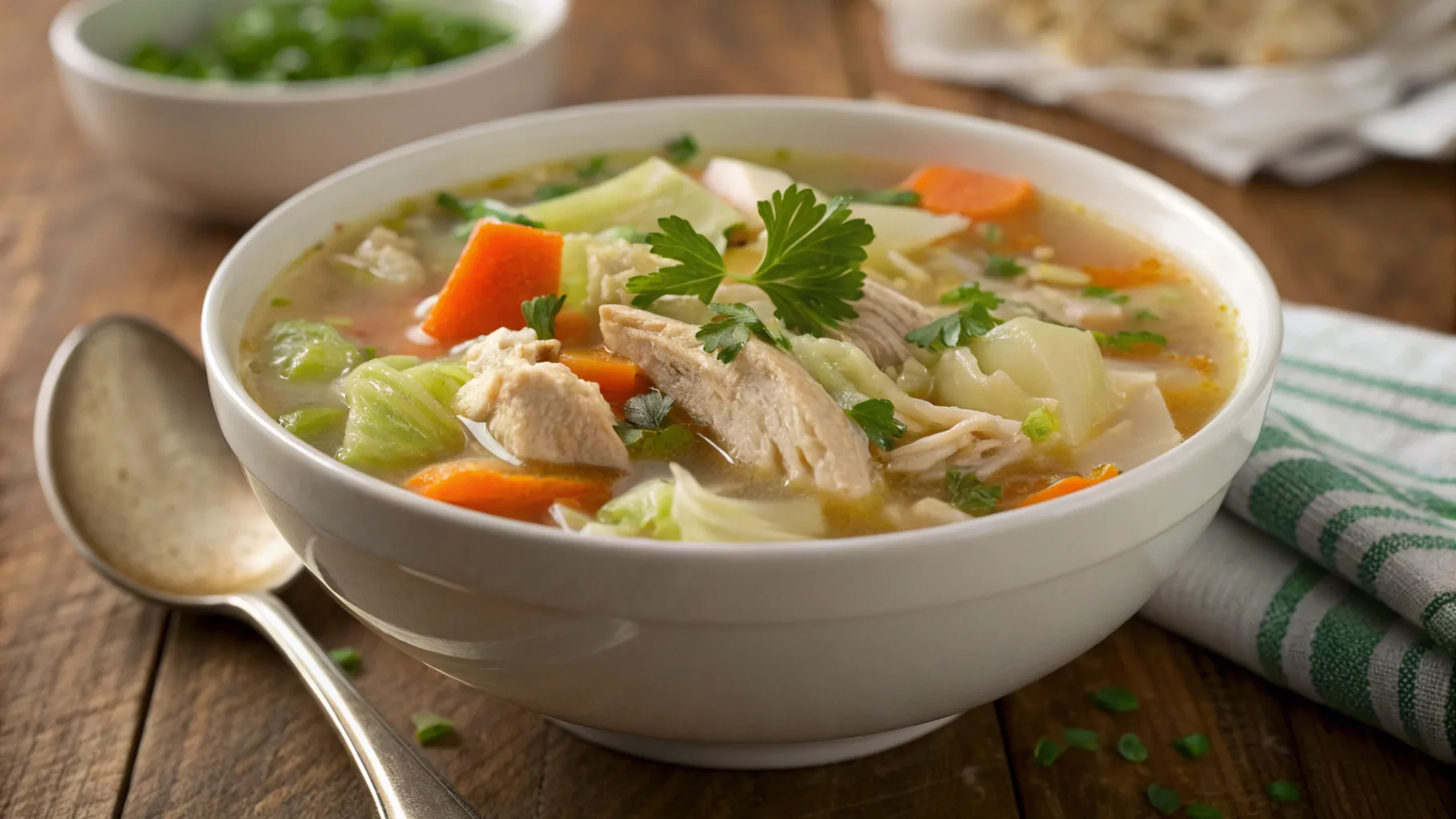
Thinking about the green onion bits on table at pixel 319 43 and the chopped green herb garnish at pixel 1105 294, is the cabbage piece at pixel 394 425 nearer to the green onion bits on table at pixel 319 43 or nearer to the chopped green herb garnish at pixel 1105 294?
the chopped green herb garnish at pixel 1105 294

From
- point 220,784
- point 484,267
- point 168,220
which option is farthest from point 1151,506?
point 168,220

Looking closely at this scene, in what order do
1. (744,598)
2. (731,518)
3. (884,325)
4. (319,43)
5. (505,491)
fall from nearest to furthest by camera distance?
(744,598) → (731,518) → (505,491) → (884,325) → (319,43)

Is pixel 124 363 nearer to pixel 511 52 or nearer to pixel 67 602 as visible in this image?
Result: pixel 67 602

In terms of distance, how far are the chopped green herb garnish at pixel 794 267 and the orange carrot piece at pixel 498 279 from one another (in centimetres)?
22

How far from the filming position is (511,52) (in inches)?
145

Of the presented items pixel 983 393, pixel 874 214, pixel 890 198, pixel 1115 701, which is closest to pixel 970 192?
pixel 890 198

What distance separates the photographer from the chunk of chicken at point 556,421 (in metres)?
1.82

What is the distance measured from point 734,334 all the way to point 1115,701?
2.67 feet

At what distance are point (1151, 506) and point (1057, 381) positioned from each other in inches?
14.0

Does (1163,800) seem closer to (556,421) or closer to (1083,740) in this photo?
(1083,740)

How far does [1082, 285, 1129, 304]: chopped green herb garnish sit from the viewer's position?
7.75ft

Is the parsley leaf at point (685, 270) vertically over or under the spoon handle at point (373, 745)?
over

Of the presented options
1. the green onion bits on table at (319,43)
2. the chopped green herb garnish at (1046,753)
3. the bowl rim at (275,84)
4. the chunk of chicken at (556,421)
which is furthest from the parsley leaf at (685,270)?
the green onion bits on table at (319,43)

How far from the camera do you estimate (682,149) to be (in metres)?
2.84
